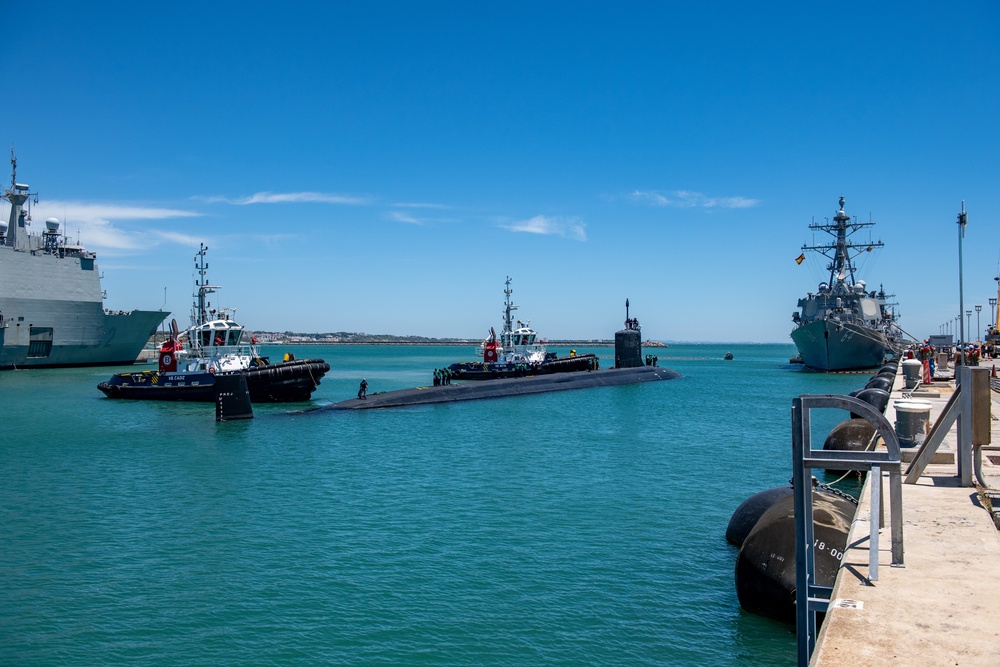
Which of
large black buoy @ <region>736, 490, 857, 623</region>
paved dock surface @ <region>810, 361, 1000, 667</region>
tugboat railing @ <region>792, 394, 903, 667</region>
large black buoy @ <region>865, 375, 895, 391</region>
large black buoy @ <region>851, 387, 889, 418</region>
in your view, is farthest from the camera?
large black buoy @ <region>865, 375, 895, 391</region>

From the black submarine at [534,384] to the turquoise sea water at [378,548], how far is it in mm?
8421

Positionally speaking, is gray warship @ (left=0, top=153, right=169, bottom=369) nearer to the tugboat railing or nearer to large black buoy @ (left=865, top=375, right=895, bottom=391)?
large black buoy @ (left=865, top=375, right=895, bottom=391)

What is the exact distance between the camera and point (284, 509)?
16219 millimetres

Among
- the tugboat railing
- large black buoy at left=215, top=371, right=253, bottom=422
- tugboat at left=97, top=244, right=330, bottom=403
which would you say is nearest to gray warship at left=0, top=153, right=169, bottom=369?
tugboat at left=97, top=244, right=330, bottom=403

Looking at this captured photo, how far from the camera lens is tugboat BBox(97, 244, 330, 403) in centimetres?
3847

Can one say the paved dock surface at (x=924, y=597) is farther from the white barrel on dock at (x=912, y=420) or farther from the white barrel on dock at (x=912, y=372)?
the white barrel on dock at (x=912, y=372)

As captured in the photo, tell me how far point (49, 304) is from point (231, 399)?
46355 millimetres

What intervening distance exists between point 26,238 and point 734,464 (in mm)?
69706

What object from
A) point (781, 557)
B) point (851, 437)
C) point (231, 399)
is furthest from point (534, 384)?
point (781, 557)

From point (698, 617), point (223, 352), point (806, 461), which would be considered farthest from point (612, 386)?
point (806, 461)

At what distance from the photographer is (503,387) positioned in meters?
43.8

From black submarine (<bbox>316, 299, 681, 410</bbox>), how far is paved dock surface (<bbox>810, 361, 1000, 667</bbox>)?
29081 millimetres

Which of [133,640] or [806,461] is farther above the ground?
[806,461]

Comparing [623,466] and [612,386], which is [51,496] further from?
[612,386]
